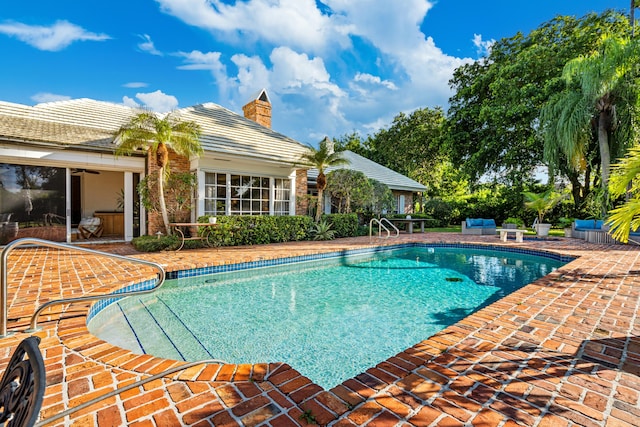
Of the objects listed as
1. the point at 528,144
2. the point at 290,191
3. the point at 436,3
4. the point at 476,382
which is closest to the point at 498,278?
the point at 476,382

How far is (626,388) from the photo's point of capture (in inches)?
92.2

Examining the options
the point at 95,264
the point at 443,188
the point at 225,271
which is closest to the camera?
the point at 95,264

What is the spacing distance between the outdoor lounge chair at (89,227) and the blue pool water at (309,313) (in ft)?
25.0

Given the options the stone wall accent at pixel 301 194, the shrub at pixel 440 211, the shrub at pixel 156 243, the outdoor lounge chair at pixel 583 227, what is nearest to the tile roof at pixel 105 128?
the stone wall accent at pixel 301 194

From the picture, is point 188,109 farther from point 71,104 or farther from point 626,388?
point 626,388

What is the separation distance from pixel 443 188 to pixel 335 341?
2973 cm

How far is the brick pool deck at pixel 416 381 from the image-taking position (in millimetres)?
2029

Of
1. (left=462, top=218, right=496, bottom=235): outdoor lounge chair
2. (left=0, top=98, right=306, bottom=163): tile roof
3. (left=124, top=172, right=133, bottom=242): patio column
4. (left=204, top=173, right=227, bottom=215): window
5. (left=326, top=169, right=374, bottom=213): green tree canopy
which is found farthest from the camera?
(left=462, top=218, right=496, bottom=235): outdoor lounge chair

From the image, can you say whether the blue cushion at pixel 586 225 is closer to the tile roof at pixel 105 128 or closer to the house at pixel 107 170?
the house at pixel 107 170

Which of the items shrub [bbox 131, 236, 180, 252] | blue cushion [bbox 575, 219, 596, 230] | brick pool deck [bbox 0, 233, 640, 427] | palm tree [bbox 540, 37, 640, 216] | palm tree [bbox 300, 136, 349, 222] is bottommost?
brick pool deck [bbox 0, 233, 640, 427]

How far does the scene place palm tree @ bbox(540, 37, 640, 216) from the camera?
11.2 meters

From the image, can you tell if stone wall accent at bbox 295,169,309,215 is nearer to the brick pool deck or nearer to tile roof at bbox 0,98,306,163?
tile roof at bbox 0,98,306,163

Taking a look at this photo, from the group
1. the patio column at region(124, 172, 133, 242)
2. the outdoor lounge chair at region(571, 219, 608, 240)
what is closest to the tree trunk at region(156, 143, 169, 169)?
the patio column at region(124, 172, 133, 242)

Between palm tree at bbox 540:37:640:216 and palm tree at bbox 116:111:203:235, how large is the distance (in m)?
14.7
